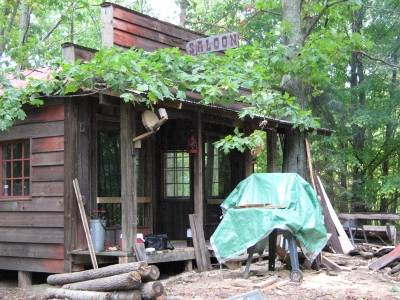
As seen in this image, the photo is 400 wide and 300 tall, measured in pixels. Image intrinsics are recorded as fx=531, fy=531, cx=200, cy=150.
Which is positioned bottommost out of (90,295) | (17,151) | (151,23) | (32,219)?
(90,295)

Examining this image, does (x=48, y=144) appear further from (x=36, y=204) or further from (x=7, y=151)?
(x=7, y=151)

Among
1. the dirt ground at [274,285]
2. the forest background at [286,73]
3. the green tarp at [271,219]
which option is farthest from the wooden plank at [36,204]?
the green tarp at [271,219]

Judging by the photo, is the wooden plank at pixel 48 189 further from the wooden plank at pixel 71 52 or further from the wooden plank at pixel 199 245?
the wooden plank at pixel 199 245

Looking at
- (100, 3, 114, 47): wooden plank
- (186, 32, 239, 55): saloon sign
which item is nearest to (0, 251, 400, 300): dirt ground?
(186, 32, 239, 55): saloon sign

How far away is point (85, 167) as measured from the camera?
8523 mm

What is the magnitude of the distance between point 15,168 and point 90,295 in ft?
11.3

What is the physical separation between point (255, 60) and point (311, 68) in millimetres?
1172

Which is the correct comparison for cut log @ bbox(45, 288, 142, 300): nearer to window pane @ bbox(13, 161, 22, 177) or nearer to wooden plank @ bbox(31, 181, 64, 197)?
wooden plank @ bbox(31, 181, 64, 197)

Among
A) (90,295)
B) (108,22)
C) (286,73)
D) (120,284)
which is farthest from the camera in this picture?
(286,73)

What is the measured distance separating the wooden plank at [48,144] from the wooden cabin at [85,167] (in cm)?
2

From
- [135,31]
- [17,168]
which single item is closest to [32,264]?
[17,168]

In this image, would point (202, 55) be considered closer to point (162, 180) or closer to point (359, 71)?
point (162, 180)

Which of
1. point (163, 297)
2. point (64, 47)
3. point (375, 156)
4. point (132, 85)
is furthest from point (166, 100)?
point (375, 156)

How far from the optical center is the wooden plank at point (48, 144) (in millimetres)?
8453
